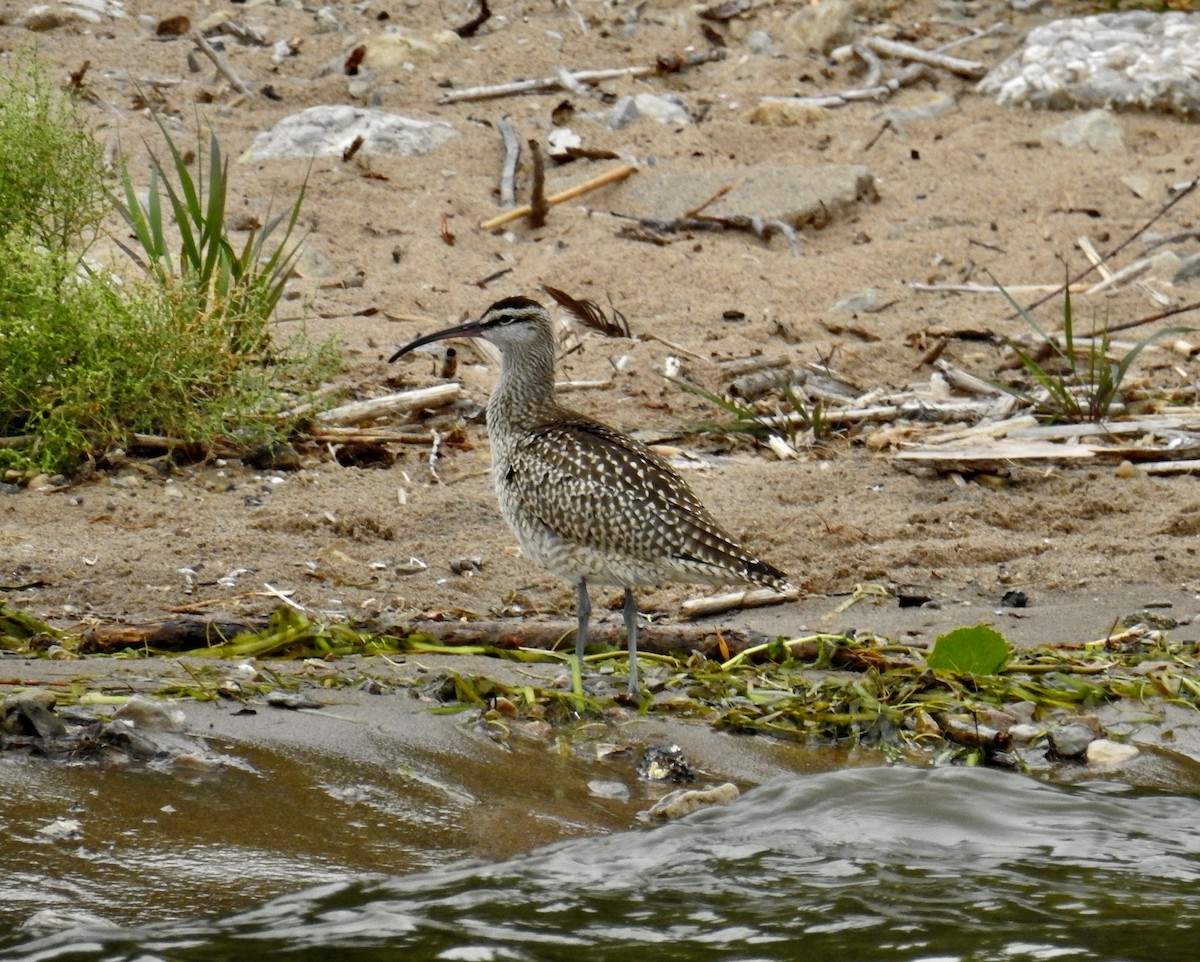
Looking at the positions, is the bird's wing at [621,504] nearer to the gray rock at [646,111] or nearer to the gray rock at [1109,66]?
the gray rock at [646,111]

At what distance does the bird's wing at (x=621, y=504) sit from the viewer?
251 inches

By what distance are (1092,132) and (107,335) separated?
845 centimetres

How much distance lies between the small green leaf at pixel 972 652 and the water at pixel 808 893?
2.72 ft

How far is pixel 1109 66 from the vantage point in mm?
13898

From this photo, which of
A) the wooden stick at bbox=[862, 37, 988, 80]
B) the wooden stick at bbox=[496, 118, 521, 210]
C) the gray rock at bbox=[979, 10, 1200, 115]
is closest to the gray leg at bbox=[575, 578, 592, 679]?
the wooden stick at bbox=[496, 118, 521, 210]

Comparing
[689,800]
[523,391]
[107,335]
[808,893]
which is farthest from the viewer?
[107,335]

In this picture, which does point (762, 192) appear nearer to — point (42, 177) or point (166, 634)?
point (42, 177)

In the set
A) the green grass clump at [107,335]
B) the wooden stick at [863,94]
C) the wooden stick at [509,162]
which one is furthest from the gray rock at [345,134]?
the green grass clump at [107,335]

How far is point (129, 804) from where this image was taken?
190 inches

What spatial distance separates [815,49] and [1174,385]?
5.89 m

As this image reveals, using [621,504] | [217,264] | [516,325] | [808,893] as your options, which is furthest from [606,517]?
[217,264]

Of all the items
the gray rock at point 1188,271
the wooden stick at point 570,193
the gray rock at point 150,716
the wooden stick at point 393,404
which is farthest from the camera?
the wooden stick at point 570,193

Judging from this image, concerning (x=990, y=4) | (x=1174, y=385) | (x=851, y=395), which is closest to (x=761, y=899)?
(x=851, y=395)

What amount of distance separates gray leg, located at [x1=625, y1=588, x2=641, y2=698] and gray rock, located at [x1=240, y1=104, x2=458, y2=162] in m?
7.40
